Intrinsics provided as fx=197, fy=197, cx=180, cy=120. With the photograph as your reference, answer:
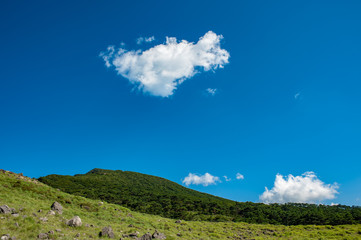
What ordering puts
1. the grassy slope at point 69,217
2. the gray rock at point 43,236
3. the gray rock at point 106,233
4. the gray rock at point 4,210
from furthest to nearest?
the gray rock at point 106,233
the gray rock at point 4,210
the grassy slope at point 69,217
the gray rock at point 43,236

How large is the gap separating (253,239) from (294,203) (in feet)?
230

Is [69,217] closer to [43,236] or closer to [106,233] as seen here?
[106,233]

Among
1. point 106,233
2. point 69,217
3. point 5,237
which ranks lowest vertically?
point 106,233

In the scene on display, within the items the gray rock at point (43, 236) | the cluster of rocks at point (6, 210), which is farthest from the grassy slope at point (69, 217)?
the cluster of rocks at point (6, 210)

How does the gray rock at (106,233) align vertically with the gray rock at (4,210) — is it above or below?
below

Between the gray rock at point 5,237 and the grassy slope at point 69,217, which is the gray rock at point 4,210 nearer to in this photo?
the grassy slope at point 69,217

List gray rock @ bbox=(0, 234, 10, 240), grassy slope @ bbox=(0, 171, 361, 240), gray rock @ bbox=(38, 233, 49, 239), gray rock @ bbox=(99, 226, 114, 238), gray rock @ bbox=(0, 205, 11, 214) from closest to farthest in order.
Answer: gray rock @ bbox=(0, 234, 10, 240)
gray rock @ bbox=(38, 233, 49, 239)
grassy slope @ bbox=(0, 171, 361, 240)
gray rock @ bbox=(0, 205, 11, 214)
gray rock @ bbox=(99, 226, 114, 238)

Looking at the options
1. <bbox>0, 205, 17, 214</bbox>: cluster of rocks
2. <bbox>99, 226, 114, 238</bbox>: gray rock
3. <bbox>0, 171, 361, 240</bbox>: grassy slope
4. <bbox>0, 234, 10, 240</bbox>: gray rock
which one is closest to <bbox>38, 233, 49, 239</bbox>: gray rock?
<bbox>0, 171, 361, 240</bbox>: grassy slope

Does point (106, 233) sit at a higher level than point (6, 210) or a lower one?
lower

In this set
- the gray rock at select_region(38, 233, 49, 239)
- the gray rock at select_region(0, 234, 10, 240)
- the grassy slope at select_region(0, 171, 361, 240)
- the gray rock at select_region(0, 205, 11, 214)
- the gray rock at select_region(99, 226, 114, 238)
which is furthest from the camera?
the gray rock at select_region(99, 226, 114, 238)

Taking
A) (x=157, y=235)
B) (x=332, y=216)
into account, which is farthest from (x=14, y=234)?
(x=332, y=216)

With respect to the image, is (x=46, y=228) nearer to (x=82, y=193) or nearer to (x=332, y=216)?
(x=82, y=193)

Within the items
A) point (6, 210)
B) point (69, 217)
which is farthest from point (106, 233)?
point (6, 210)

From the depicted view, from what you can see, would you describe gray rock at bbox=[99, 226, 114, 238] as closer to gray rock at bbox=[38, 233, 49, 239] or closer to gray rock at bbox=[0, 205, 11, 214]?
gray rock at bbox=[38, 233, 49, 239]
